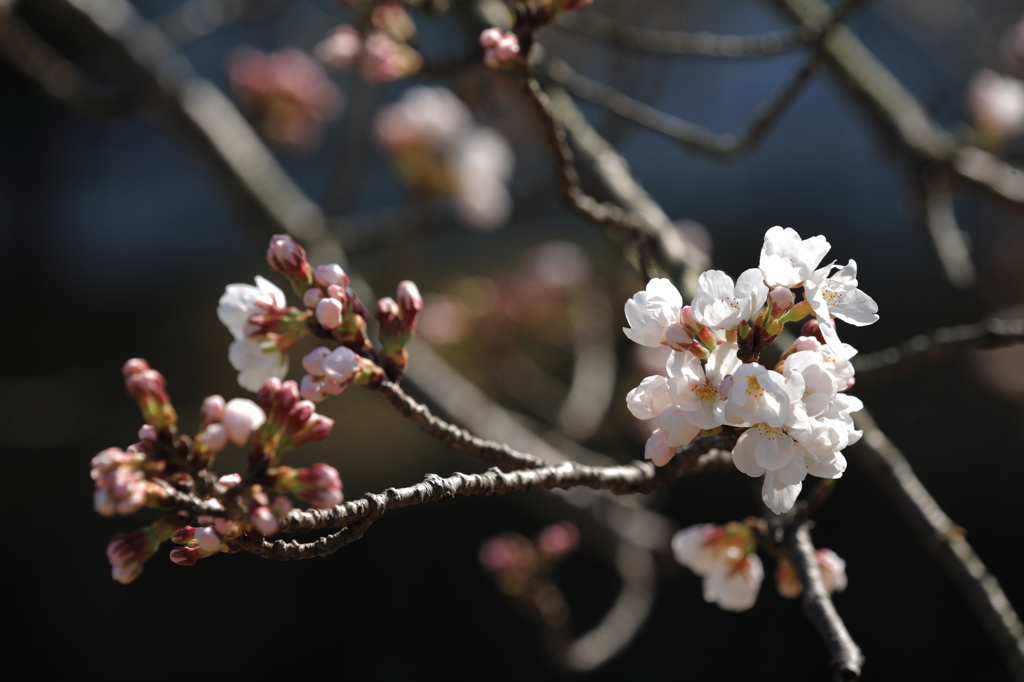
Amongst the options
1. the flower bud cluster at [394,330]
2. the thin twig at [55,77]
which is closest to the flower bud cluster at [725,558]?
the flower bud cluster at [394,330]

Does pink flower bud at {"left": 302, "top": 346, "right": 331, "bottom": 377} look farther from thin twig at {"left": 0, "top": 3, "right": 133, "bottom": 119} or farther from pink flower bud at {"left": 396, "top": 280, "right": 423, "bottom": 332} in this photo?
thin twig at {"left": 0, "top": 3, "right": 133, "bottom": 119}

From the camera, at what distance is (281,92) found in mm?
2762

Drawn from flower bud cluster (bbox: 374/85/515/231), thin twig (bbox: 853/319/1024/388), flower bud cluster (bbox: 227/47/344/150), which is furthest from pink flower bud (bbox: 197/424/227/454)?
flower bud cluster (bbox: 227/47/344/150)

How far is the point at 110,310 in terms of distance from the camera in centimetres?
834

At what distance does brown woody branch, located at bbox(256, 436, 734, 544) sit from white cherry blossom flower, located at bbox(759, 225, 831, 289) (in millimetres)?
182

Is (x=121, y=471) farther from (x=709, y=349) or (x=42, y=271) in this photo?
(x=42, y=271)

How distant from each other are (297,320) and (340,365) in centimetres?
13

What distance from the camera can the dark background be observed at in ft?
11.3

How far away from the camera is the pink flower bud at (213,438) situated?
2.53 feet

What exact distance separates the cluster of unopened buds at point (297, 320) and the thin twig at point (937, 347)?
693mm

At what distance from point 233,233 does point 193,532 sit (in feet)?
28.6

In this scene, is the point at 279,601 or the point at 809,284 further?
the point at 279,601

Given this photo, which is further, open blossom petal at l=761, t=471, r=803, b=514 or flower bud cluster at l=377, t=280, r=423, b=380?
flower bud cluster at l=377, t=280, r=423, b=380

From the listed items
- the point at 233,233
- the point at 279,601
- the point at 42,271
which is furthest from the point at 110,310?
the point at 279,601
